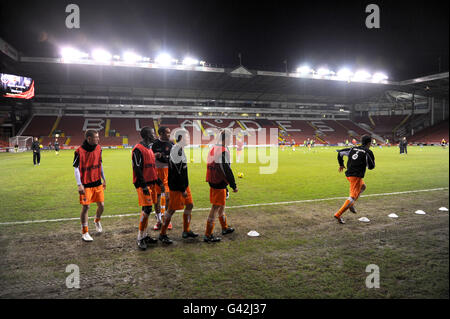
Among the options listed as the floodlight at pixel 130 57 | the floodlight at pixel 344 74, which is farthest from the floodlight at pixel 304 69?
the floodlight at pixel 130 57

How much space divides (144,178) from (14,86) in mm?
36805

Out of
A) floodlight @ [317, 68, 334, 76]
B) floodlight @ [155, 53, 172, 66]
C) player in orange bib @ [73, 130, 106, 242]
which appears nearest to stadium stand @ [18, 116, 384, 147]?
floodlight @ [155, 53, 172, 66]

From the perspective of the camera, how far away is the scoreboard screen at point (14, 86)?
1153 inches

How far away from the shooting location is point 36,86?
46125mm

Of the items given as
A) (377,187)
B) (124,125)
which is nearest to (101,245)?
(377,187)

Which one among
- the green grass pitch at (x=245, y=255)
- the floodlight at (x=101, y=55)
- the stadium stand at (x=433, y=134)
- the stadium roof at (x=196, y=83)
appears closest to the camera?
the green grass pitch at (x=245, y=255)

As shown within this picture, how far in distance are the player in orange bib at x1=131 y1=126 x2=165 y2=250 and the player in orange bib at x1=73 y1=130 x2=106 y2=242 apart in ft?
3.05

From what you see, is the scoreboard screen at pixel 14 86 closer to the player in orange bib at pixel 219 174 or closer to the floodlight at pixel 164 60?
the floodlight at pixel 164 60

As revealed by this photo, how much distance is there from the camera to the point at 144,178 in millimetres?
4852

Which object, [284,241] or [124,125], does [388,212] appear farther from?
[124,125]

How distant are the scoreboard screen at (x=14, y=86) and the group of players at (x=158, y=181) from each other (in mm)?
34757

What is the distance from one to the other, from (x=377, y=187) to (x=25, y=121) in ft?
182

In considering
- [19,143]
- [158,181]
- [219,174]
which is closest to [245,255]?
[219,174]

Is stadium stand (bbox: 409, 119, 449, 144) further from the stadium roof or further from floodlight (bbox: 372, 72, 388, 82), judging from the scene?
floodlight (bbox: 372, 72, 388, 82)
